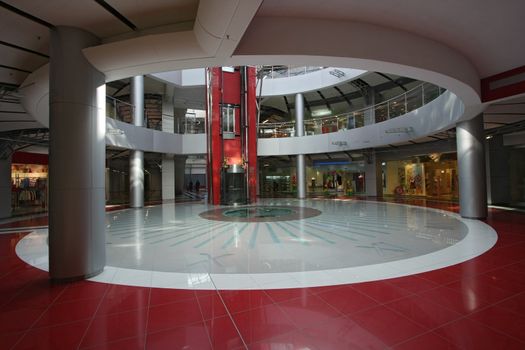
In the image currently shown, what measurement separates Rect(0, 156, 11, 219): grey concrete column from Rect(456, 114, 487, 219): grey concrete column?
60.0 ft

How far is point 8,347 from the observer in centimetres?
243

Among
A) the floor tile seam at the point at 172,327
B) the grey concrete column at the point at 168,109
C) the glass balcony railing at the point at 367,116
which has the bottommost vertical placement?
the floor tile seam at the point at 172,327

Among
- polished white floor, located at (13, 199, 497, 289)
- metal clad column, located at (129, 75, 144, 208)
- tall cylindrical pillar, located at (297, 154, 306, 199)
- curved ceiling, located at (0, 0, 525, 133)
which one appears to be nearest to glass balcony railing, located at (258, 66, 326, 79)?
tall cylindrical pillar, located at (297, 154, 306, 199)

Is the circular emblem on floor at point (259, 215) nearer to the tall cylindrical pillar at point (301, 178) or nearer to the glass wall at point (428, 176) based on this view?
the tall cylindrical pillar at point (301, 178)

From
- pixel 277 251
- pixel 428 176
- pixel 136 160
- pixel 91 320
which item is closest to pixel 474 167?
pixel 277 251

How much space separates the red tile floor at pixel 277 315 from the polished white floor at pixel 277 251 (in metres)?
0.38

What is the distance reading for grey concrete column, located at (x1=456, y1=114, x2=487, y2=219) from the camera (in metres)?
8.96

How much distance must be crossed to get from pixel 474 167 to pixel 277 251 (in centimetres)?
790

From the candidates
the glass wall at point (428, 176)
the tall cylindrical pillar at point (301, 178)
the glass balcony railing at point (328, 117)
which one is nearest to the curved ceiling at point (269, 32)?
the glass balcony railing at point (328, 117)

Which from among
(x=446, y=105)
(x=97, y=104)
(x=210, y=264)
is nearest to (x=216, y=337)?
(x=210, y=264)

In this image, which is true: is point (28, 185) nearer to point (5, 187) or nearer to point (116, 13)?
point (5, 187)

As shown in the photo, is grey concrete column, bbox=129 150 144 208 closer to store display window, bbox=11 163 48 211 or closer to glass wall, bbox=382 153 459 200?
store display window, bbox=11 163 48 211

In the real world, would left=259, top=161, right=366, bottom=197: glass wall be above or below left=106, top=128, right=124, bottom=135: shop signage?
below

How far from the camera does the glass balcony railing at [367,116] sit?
12.6m
